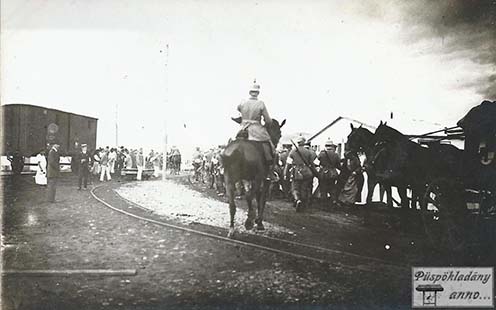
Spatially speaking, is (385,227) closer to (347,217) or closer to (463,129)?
(347,217)

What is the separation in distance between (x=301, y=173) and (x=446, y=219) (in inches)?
47.6

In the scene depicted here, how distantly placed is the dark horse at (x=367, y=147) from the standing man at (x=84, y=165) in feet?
7.31

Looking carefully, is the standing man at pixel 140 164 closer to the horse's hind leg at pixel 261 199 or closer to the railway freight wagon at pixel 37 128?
the railway freight wagon at pixel 37 128

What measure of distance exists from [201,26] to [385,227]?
7.25ft

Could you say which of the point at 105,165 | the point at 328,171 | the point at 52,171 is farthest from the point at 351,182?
the point at 52,171

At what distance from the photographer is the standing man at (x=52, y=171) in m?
3.28

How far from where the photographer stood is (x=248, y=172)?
3.21m

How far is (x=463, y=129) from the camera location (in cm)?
332

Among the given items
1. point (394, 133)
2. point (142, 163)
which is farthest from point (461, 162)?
point (142, 163)

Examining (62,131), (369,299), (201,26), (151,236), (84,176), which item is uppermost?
(201,26)

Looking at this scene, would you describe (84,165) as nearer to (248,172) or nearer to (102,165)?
(102,165)

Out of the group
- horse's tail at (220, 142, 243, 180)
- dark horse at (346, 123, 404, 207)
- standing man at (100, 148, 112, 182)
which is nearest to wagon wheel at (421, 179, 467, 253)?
dark horse at (346, 123, 404, 207)

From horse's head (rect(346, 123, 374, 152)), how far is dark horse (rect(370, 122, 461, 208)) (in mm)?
62

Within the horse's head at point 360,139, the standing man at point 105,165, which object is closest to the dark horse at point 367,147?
the horse's head at point 360,139
